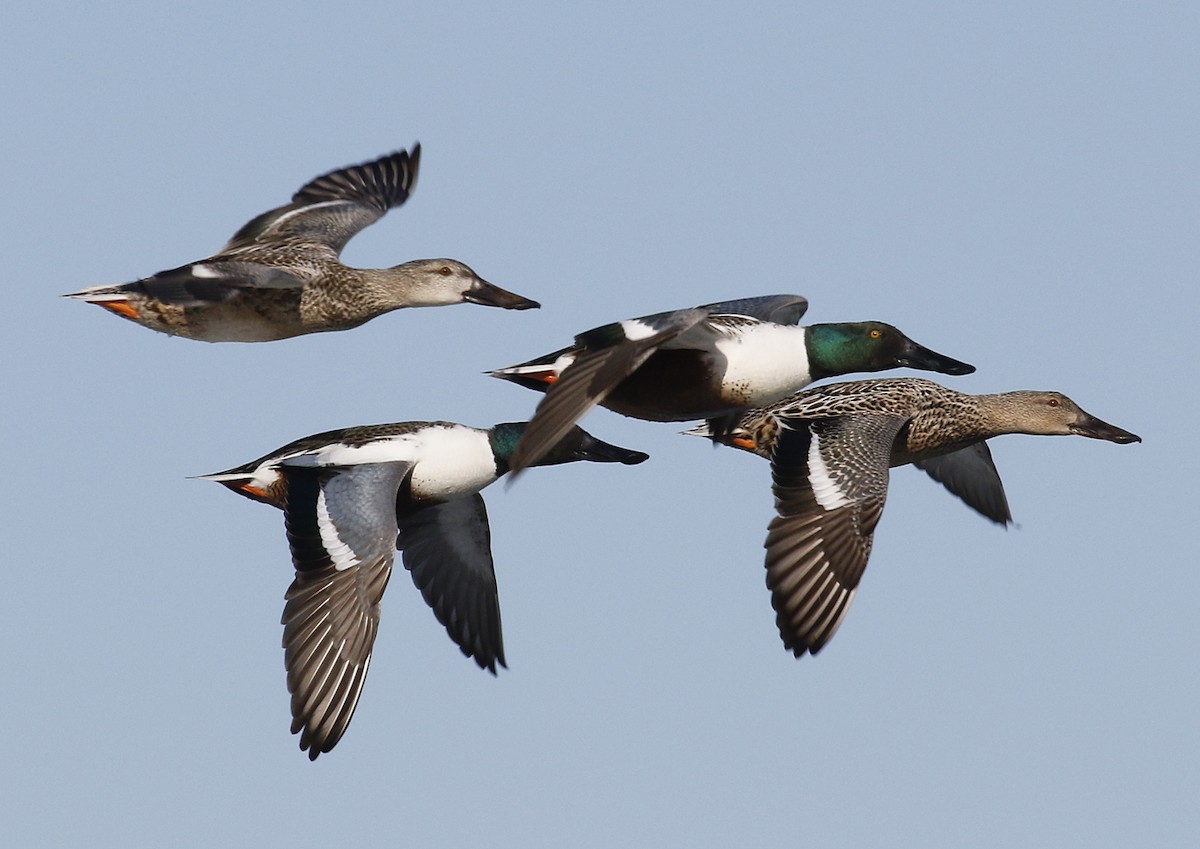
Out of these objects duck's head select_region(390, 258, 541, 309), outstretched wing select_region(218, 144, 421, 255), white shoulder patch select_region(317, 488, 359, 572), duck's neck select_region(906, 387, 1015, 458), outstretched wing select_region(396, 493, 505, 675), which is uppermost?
outstretched wing select_region(218, 144, 421, 255)

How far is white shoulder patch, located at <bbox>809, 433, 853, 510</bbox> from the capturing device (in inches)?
395

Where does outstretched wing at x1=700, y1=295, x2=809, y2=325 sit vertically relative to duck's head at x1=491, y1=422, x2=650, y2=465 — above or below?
above

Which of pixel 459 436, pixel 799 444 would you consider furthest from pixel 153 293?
pixel 799 444

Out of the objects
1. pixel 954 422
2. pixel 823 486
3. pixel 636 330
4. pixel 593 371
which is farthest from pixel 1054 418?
pixel 593 371

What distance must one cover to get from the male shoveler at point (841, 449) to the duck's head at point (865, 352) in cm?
32

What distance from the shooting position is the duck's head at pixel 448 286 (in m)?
11.6

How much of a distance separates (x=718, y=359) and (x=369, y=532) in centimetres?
187

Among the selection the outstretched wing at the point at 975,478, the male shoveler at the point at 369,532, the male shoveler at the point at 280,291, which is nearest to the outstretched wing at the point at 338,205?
the male shoveler at the point at 280,291

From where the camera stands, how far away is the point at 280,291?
1092 centimetres

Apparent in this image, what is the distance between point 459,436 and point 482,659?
1390 mm

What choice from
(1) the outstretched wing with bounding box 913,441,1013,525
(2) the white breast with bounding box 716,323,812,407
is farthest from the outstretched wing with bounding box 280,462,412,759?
(1) the outstretched wing with bounding box 913,441,1013,525

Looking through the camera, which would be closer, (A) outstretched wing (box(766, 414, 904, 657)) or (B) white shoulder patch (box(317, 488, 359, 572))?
(A) outstretched wing (box(766, 414, 904, 657))

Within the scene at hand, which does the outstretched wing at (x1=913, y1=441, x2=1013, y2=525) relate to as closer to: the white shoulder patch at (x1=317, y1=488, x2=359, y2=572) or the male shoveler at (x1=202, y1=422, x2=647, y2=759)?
the male shoveler at (x1=202, y1=422, x2=647, y2=759)

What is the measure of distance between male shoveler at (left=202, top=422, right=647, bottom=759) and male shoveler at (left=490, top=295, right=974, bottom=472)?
0.71 meters
